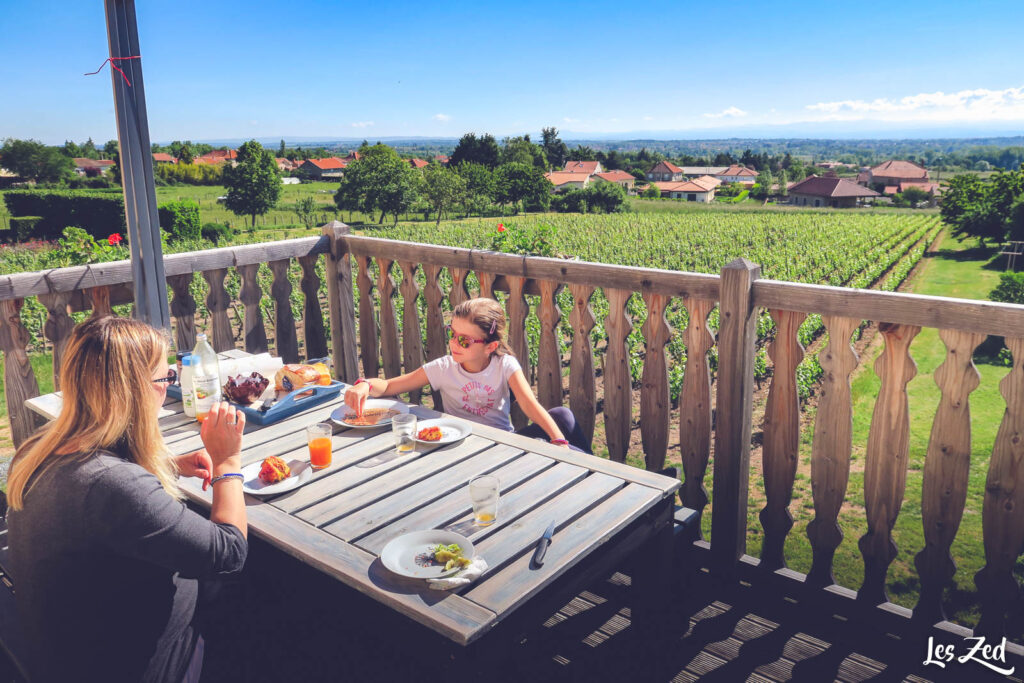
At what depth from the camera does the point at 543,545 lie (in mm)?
1512

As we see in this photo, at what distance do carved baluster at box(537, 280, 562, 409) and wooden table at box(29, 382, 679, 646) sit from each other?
0.96 m

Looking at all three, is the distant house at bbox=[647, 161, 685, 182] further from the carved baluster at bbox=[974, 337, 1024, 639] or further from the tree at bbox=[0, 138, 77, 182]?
the carved baluster at bbox=[974, 337, 1024, 639]

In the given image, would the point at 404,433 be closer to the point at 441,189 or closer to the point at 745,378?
the point at 745,378

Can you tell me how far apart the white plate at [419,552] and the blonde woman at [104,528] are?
32 centimetres

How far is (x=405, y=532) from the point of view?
1610 millimetres

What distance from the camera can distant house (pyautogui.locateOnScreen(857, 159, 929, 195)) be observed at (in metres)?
114

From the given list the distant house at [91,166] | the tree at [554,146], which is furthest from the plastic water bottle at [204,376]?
the tree at [554,146]

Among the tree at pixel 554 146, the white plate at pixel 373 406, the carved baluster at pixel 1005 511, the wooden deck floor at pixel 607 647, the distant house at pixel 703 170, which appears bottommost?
the wooden deck floor at pixel 607 647

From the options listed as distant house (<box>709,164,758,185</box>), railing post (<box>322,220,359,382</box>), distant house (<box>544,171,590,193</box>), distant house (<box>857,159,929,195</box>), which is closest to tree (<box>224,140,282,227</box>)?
distant house (<box>544,171,590,193</box>)

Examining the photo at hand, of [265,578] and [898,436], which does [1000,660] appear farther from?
[265,578]

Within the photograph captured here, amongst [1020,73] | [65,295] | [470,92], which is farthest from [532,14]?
[65,295]

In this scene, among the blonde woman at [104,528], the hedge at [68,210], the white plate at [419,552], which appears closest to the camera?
the blonde woman at [104,528]

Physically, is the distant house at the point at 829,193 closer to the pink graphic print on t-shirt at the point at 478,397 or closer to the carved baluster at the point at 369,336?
the carved baluster at the point at 369,336

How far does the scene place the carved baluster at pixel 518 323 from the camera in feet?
10.4
